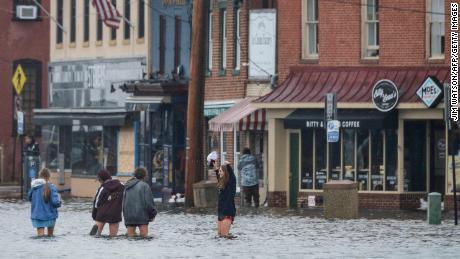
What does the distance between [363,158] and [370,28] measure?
374cm

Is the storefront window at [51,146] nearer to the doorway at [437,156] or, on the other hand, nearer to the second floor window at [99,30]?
the second floor window at [99,30]

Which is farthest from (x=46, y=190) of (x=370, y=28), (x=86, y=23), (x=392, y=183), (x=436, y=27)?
(x=86, y=23)

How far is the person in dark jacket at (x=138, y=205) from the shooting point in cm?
3369

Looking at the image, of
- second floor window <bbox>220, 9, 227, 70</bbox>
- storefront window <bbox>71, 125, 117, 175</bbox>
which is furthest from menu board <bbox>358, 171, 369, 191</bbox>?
storefront window <bbox>71, 125, 117, 175</bbox>

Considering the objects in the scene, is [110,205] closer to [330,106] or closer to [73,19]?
[330,106]

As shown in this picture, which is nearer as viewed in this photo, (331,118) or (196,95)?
(331,118)

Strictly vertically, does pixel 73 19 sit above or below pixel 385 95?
above

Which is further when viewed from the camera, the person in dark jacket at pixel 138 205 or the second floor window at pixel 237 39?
the second floor window at pixel 237 39

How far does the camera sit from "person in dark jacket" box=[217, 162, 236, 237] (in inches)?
1358

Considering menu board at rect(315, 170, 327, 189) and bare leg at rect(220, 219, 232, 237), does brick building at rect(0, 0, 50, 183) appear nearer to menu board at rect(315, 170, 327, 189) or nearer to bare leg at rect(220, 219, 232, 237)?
menu board at rect(315, 170, 327, 189)

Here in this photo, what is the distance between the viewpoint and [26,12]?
241 feet

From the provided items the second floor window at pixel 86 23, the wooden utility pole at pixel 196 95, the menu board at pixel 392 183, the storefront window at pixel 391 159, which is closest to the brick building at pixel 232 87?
the wooden utility pole at pixel 196 95

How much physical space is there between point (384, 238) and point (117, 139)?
31053mm

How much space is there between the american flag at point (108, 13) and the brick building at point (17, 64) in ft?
45.9
